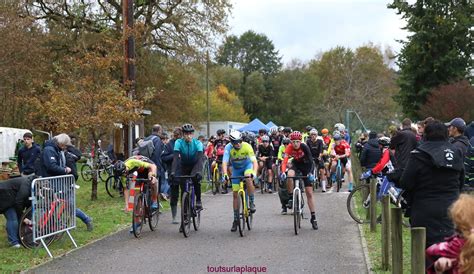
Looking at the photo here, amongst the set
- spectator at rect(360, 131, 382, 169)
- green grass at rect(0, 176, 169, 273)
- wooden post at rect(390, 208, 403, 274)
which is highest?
spectator at rect(360, 131, 382, 169)

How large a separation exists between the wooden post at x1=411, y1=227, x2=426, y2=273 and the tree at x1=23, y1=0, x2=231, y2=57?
27.3 m

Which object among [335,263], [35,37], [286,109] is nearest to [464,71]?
[35,37]

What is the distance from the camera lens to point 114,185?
66.8 ft

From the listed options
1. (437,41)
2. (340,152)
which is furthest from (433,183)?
(437,41)

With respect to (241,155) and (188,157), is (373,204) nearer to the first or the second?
(241,155)

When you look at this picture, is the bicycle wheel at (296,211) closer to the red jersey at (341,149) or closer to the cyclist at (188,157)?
the cyclist at (188,157)

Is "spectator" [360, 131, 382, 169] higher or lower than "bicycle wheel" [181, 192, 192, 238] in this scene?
higher

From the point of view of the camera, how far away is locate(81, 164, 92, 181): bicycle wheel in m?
28.0

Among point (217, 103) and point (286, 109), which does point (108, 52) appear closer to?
point (217, 103)

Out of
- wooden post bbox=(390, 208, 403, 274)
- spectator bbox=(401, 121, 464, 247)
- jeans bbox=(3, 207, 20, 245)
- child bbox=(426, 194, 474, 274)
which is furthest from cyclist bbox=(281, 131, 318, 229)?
child bbox=(426, 194, 474, 274)

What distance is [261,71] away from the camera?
92.9m

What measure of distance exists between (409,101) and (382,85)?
99.9ft

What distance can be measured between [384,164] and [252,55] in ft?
272

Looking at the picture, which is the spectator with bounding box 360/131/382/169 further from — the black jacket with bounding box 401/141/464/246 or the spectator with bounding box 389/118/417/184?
the black jacket with bounding box 401/141/464/246
